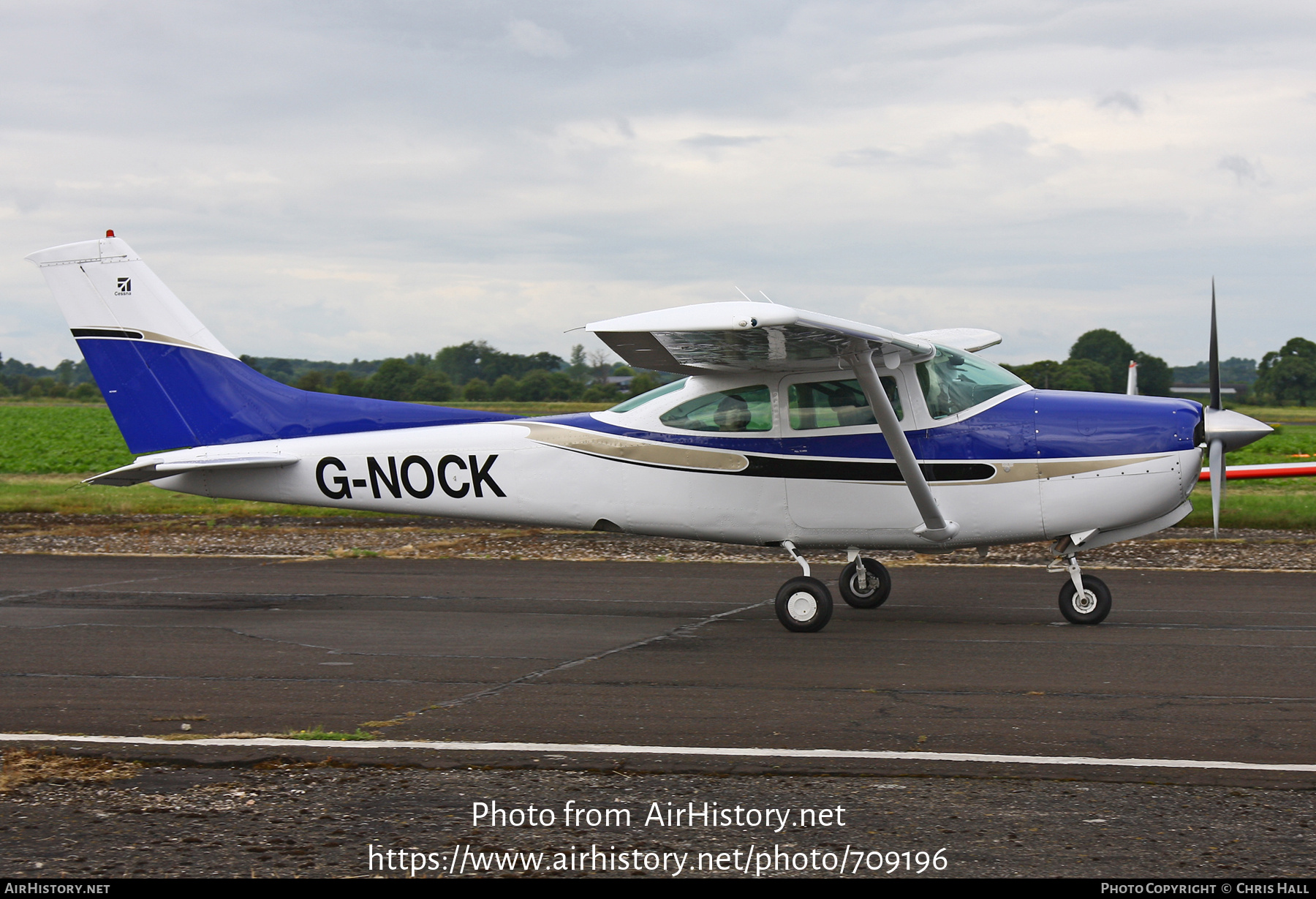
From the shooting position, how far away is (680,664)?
823 cm

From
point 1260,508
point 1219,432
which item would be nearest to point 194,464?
point 1219,432

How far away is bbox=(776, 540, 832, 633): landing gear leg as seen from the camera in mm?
9477

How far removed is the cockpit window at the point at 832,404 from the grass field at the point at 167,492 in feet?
11.3

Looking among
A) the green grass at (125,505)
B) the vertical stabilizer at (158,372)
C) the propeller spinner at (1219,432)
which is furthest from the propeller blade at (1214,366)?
the green grass at (125,505)

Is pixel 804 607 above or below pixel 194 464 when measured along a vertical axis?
A: below

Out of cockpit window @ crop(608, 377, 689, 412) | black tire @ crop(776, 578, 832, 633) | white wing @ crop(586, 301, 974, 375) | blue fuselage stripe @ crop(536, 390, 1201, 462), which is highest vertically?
white wing @ crop(586, 301, 974, 375)

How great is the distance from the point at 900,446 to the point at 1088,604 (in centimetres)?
227

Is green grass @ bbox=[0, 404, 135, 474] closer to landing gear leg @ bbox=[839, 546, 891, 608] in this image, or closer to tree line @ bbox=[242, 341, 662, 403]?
tree line @ bbox=[242, 341, 662, 403]

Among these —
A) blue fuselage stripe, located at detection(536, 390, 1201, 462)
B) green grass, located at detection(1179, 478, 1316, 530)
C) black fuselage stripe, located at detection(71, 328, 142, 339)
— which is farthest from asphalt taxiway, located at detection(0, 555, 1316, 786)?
green grass, located at detection(1179, 478, 1316, 530)

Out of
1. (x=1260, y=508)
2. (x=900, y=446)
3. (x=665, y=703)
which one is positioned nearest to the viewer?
(x=665, y=703)

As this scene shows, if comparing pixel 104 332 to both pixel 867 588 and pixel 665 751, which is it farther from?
pixel 665 751

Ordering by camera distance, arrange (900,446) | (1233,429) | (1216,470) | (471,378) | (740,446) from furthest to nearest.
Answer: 1. (471,378)
2. (740,446)
3. (1216,470)
4. (1233,429)
5. (900,446)

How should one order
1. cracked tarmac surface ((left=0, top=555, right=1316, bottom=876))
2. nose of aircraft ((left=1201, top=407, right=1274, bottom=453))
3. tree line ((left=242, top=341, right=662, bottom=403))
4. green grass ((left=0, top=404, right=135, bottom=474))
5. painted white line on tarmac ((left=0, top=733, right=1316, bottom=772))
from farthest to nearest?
Result: tree line ((left=242, top=341, right=662, bottom=403))
green grass ((left=0, top=404, right=135, bottom=474))
nose of aircraft ((left=1201, top=407, right=1274, bottom=453))
painted white line on tarmac ((left=0, top=733, right=1316, bottom=772))
cracked tarmac surface ((left=0, top=555, right=1316, bottom=876))

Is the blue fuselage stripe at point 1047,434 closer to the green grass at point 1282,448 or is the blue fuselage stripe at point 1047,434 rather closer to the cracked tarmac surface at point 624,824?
the cracked tarmac surface at point 624,824
